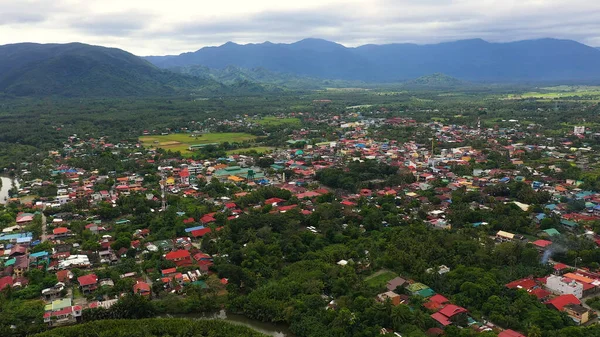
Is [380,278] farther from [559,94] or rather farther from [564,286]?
[559,94]

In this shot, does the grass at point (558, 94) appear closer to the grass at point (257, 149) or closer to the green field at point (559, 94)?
the green field at point (559, 94)

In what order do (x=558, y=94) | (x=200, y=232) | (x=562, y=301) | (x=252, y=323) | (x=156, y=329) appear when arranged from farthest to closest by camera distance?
(x=558, y=94) → (x=200, y=232) → (x=252, y=323) → (x=562, y=301) → (x=156, y=329)

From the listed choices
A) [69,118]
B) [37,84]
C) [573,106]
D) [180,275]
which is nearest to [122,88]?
[37,84]

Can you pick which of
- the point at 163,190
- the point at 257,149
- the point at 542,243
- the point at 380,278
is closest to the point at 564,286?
the point at 542,243

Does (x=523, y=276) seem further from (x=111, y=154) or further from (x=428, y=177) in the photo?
(x=111, y=154)

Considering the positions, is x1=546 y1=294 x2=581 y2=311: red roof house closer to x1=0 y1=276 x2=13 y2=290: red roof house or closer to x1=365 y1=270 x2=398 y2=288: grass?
x1=365 y1=270 x2=398 y2=288: grass

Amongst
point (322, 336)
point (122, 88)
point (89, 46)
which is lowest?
point (322, 336)
